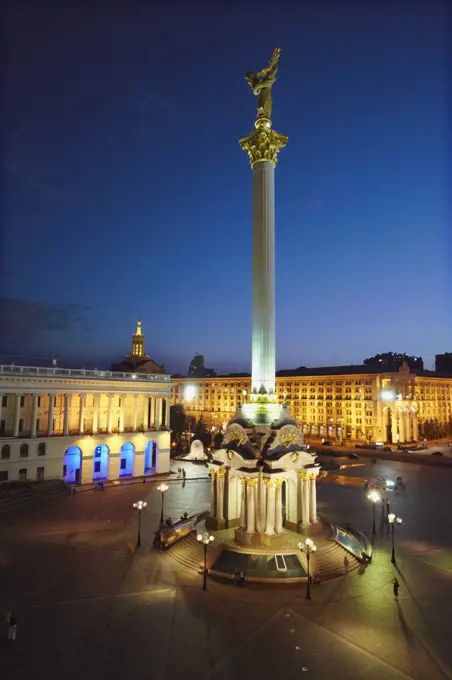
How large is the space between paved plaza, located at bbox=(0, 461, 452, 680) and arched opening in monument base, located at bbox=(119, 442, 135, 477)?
23361 mm

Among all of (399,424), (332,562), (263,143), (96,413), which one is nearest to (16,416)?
(96,413)

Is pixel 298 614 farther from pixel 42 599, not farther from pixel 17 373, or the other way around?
pixel 17 373

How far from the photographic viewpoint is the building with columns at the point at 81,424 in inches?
1980

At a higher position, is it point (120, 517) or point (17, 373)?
point (17, 373)

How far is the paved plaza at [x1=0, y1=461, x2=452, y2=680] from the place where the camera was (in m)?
17.9

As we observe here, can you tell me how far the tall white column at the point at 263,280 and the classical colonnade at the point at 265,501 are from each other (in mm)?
7404

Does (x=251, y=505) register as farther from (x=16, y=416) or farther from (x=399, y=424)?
(x=399, y=424)

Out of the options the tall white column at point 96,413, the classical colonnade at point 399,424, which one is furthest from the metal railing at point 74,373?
the classical colonnade at point 399,424

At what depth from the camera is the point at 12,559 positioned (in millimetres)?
29000

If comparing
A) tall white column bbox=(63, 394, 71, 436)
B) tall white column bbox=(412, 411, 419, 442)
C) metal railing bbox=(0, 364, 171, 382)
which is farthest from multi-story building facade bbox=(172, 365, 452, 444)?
tall white column bbox=(63, 394, 71, 436)

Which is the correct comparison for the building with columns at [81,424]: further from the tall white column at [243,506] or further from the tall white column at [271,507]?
the tall white column at [271,507]

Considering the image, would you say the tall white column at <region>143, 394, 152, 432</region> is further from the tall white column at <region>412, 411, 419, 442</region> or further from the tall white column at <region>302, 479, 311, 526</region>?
the tall white column at <region>412, 411, 419, 442</region>

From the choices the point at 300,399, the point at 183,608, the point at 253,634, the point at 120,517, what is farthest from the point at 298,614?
the point at 300,399

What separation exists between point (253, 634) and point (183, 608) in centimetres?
423
